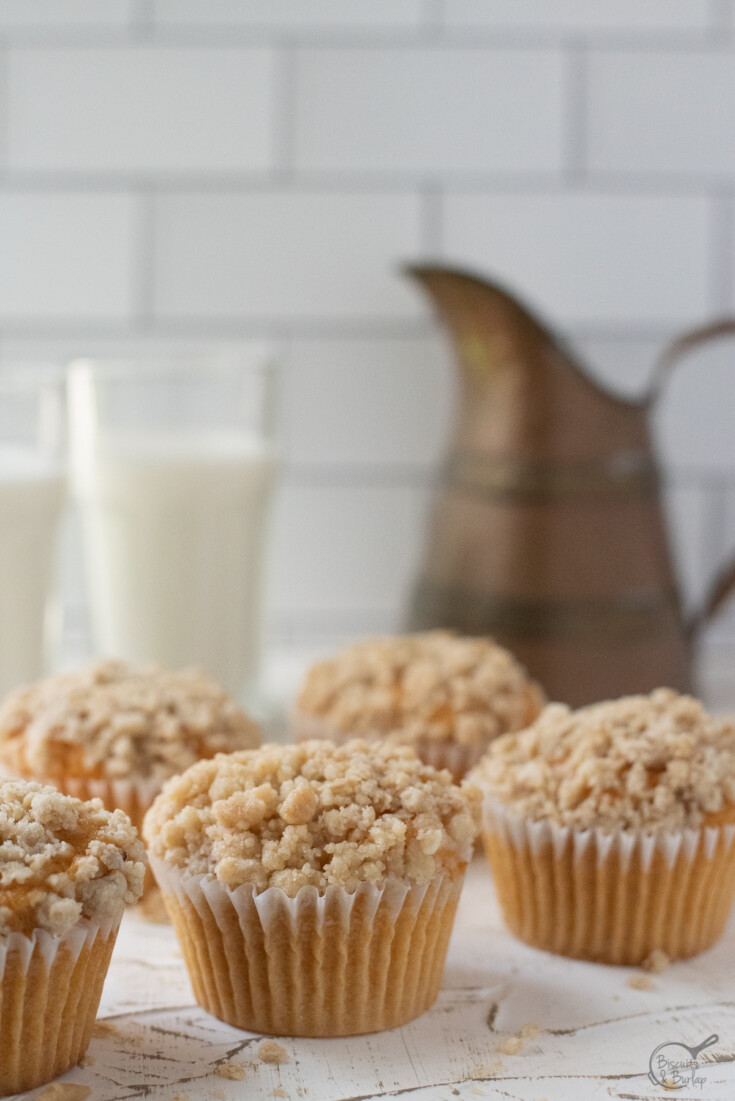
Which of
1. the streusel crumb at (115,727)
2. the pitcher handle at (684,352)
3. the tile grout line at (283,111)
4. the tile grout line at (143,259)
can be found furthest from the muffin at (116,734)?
the tile grout line at (283,111)

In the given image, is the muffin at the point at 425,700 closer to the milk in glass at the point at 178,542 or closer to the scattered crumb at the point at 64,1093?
the milk in glass at the point at 178,542

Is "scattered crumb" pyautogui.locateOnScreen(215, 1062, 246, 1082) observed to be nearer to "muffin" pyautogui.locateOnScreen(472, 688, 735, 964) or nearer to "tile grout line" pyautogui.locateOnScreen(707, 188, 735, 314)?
"muffin" pyautogui.locateOnScreen(472, 688, 735, 964)

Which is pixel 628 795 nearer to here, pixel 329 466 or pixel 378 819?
pixel 378 819

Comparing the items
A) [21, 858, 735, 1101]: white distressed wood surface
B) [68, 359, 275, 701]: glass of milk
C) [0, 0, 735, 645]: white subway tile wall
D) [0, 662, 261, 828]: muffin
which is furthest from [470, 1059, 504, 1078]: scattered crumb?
[0, 0, 735, 645]: white subway tile wall

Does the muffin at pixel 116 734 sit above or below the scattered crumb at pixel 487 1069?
above

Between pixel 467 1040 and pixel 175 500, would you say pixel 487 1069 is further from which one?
pixel 175 500

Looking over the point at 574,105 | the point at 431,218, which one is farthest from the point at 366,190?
the point at 574,105
